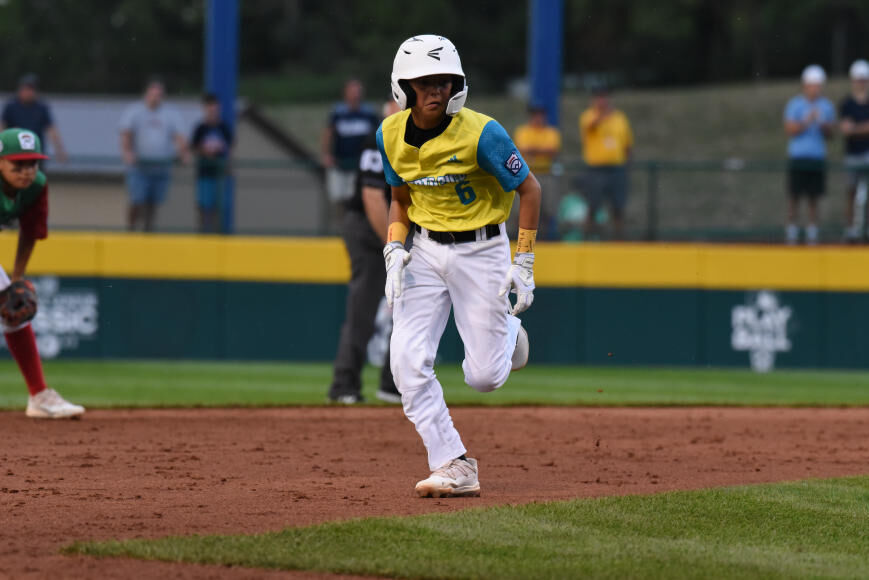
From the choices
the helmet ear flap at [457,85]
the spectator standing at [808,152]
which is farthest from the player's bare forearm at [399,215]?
the spectator standing at [808,152]

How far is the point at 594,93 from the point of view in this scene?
57.3ft

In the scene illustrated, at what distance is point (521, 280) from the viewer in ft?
22.9

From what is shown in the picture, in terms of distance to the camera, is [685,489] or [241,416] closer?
[685,489]

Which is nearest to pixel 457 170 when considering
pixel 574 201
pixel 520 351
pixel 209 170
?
pixel 520 351

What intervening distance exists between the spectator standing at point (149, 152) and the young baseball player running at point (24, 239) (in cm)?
656

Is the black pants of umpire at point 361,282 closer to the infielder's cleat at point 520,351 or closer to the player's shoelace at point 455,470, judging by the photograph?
the infielder's cleat at point 520,351

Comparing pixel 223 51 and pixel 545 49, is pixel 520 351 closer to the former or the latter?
pixel 545 49

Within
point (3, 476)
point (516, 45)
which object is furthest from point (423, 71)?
point (516, 45)

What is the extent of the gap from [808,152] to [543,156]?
3335 mm

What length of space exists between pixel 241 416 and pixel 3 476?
3.46 m

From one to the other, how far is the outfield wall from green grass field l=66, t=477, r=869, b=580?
31.4 feet

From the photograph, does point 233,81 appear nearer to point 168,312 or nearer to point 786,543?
point 168,312

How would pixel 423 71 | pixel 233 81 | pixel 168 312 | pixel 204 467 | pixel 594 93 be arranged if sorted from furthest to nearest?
pixel 233 81, pixel 594 93, pixel 168 312, pixel 204 467, pixel 423 71

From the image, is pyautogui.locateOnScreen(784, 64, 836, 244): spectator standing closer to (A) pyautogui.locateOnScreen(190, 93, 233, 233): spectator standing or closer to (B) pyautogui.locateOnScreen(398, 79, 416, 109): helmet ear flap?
(A) pyautogui.locateOnScreen(190, 93, 233, 233): spectator standing
